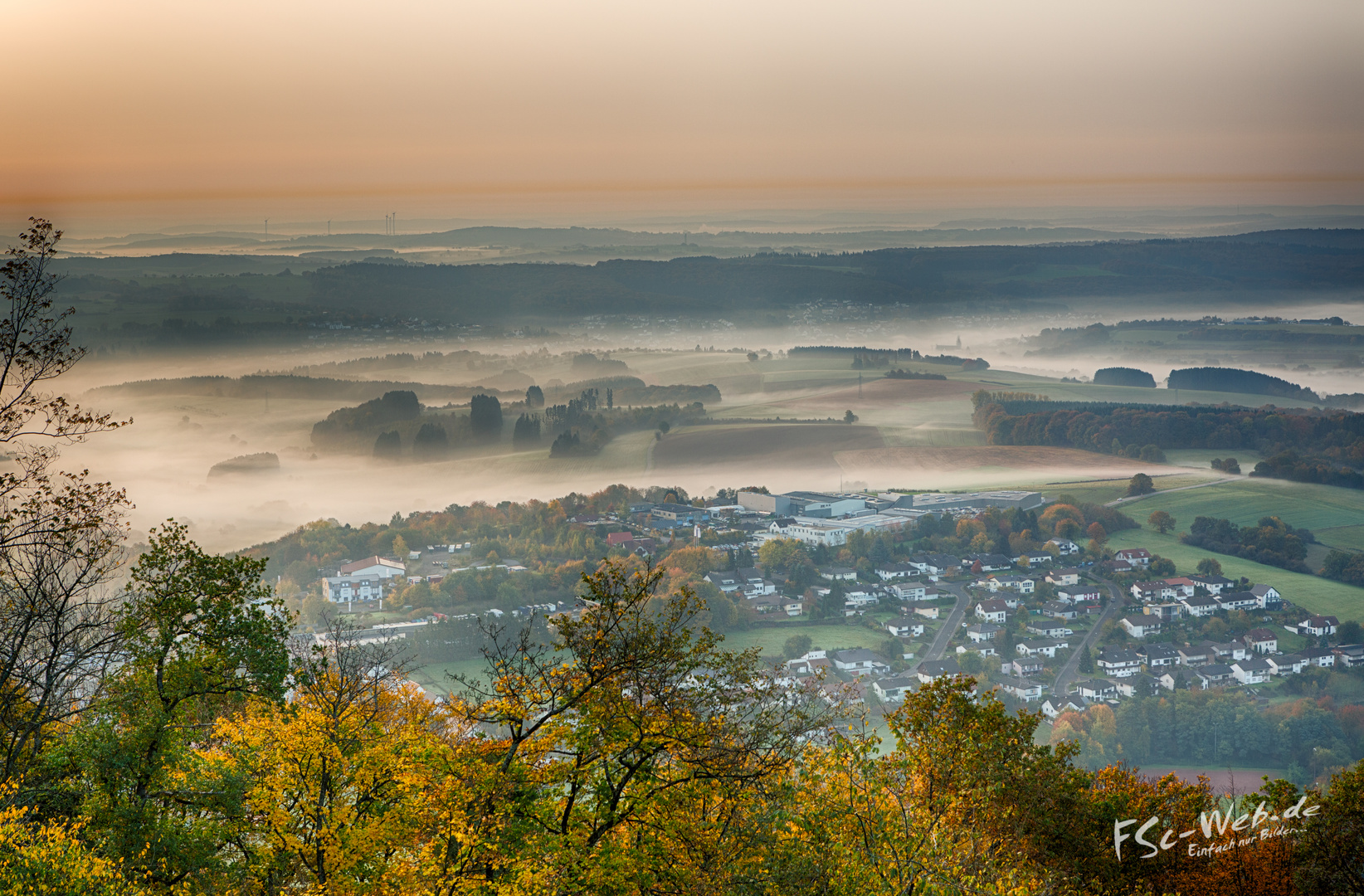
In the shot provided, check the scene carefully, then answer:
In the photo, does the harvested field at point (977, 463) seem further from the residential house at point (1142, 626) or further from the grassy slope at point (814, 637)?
the grassy slope at point (814, 637)

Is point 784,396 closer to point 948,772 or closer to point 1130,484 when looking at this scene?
point 1130,484

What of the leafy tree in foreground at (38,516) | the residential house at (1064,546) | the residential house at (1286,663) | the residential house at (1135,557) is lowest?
the residential house at (1286,663)

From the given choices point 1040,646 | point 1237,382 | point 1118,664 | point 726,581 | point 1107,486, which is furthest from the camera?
point 1237,382

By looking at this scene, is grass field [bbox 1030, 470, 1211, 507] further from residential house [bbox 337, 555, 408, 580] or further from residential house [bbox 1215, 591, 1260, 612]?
residential house [bbox 337, 555, 408, 580]

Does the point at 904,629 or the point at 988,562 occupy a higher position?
the point at 904,629

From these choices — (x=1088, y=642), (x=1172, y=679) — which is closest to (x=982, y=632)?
(x=1088, y=642)

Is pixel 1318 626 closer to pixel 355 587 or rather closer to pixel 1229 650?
pixel 1229 650

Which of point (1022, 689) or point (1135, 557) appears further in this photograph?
point (1135, 557)

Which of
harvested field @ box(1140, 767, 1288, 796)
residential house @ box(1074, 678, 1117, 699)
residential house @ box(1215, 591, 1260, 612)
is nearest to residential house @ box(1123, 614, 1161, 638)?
residential house @ box(1215, 591, 1260, 612)

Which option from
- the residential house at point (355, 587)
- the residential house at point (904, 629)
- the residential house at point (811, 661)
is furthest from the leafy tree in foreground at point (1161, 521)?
the residential house at point (355, 587)
